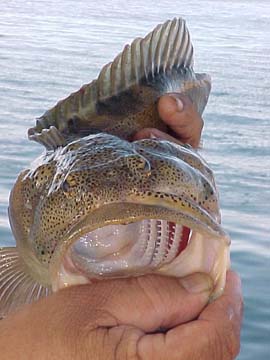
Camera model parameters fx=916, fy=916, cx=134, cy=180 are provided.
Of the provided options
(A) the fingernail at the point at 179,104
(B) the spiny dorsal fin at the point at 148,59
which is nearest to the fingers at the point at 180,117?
(A) the fingernail at the point at 179,104

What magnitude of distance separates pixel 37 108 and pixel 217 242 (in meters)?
7.03

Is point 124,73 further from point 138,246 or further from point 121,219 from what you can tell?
point 121,219

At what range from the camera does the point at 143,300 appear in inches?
70.1

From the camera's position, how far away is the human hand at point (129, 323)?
1703 mm

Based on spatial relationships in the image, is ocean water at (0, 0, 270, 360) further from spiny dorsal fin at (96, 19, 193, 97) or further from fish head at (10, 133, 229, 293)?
fish head at (10, 133, 229, 293)

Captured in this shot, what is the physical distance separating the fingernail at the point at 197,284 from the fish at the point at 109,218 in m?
0.01

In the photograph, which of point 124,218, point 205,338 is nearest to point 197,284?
point 205,338

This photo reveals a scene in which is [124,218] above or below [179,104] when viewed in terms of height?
above

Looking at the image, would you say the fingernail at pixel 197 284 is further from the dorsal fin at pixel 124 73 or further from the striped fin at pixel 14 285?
the dorsal fin at pixel 124 73

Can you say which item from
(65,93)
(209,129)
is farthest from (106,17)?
(209,129)

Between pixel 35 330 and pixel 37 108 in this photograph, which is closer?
pixel 35 330

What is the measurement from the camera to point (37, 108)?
8.64 m

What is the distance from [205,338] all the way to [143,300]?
5.5 inches

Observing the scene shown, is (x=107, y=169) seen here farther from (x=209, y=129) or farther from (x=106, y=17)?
(x=106, y=17)
